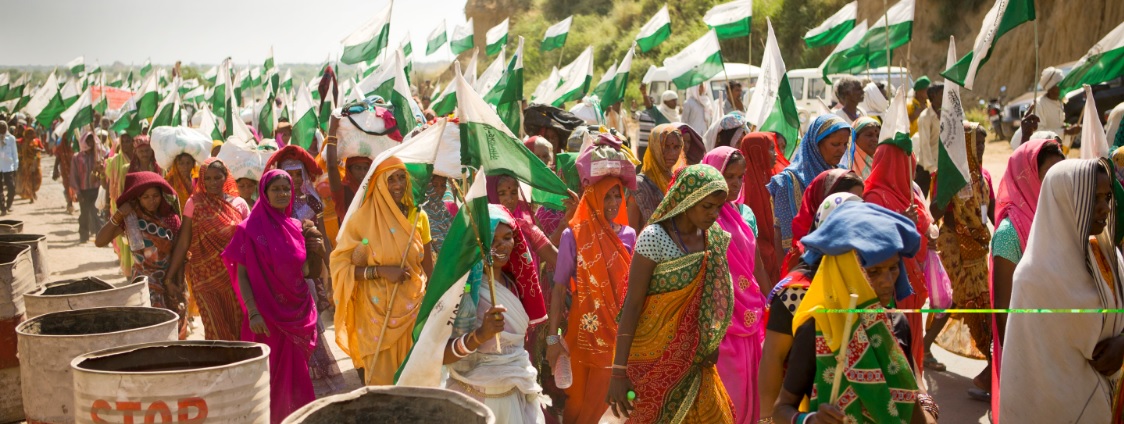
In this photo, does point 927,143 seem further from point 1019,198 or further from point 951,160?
point 1019,198

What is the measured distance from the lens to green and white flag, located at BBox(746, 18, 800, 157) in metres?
9.19

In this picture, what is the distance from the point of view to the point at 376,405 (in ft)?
11.2

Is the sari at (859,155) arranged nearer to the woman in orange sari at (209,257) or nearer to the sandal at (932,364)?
the sandal at (932,364)

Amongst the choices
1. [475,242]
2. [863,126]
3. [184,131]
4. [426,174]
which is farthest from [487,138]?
[184,131]

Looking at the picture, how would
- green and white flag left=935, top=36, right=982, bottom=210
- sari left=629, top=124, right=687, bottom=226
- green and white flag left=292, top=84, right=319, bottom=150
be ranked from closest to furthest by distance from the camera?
green and white flag left=935, top=36, right=982, bottom=210
sari left=629, top=124, right=687, bottom=226
green and white flag left=292, top=84, right=319, bottom=150

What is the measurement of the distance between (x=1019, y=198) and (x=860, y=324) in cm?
213

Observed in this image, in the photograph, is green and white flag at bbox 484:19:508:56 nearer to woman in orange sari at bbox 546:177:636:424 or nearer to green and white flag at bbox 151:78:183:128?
green and white flag at bbox 151:78:183:128

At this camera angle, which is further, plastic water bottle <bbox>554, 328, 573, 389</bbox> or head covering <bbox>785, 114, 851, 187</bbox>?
head covering <bbox>785, 114, 851, 187</bbox>

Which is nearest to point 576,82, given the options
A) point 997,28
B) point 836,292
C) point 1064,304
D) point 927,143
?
point 927,143

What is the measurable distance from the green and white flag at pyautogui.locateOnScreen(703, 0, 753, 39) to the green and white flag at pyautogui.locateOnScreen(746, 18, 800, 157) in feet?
12.5

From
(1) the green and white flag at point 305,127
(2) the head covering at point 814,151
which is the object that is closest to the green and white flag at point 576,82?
(1) the green and white flag at point 305,127

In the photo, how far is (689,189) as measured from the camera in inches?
176

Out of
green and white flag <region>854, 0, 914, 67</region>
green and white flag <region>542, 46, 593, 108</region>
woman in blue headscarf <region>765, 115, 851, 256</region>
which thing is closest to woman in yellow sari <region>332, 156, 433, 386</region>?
woman in blue headscarf <region>765, 115, 851, 256</region>

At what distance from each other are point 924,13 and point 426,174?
30.7m
